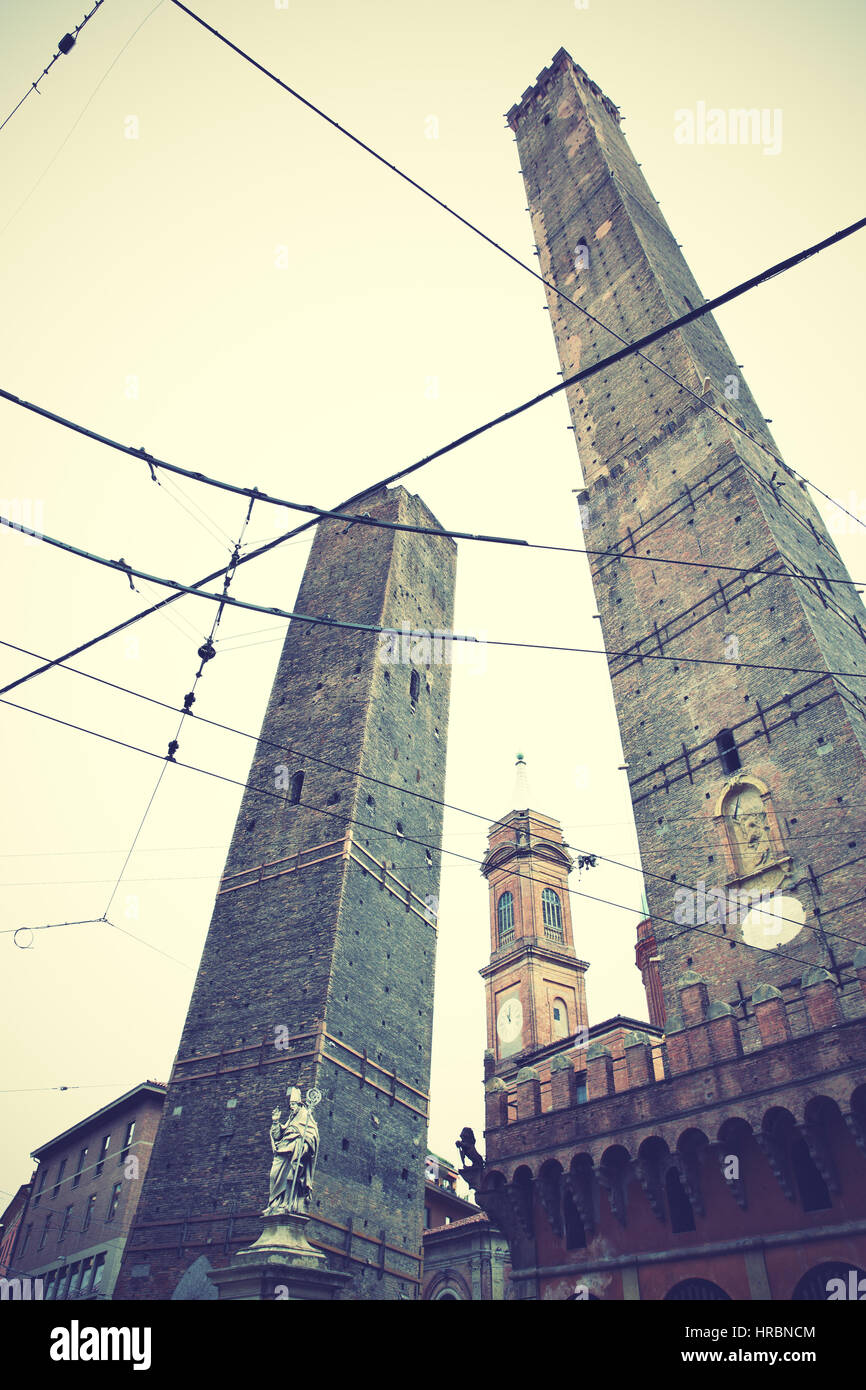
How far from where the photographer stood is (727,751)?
631 inches

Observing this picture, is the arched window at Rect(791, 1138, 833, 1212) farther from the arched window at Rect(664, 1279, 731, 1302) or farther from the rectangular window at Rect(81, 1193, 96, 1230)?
the rectangular window at Rect(81, 1193, 96, 1230)

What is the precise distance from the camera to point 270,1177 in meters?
13.4

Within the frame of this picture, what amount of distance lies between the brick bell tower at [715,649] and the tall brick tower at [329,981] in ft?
18.0

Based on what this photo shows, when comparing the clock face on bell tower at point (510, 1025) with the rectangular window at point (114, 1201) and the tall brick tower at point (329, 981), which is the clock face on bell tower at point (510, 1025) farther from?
the tall brick tower at point (329, 981)

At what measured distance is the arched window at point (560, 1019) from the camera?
33550 millimetres

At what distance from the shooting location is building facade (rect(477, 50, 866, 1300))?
36.4 feet

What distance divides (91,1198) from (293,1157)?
68.1 feet

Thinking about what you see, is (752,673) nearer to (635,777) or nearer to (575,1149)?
(635,777)

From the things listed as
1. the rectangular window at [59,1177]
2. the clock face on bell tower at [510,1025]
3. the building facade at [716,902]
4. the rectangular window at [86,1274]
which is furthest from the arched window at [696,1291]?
the rectangular window at [59,1177]

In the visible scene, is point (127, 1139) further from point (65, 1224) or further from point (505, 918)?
point (505, 918)

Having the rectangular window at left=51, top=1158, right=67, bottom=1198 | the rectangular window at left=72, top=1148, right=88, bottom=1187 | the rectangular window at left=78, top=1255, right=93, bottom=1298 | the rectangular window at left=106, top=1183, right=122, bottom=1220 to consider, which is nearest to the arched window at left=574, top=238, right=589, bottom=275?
the rectangular window at left=106, top=1183, right=122, bottom=1220

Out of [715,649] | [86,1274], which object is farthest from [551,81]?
[86,1274]

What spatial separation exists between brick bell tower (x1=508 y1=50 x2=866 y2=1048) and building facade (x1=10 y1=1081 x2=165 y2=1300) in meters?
19.0

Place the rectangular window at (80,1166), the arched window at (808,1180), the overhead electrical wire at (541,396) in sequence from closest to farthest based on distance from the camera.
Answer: the overhead electrical wire at (541,396), the arched window at (808,1180), the rectangular window at (80,1166)
